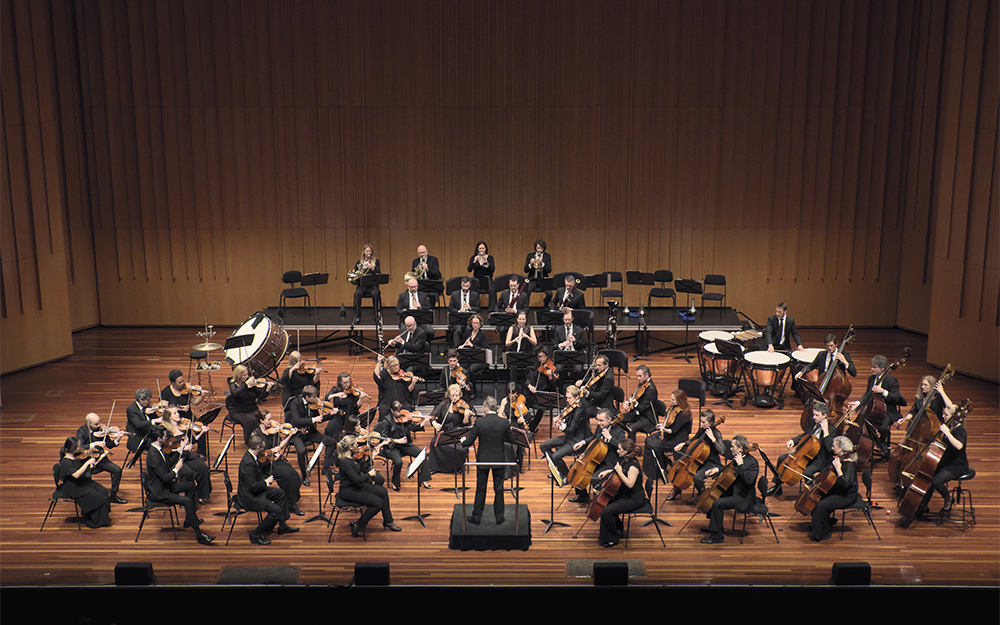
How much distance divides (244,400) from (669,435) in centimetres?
447

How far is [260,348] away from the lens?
12.0 m

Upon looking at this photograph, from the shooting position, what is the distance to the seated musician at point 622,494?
26.9 ft

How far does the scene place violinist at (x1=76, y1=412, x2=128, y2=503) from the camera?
29.0ft

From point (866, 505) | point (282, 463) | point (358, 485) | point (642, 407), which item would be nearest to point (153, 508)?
point (282, 463)

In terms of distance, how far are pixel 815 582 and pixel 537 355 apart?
170 inches

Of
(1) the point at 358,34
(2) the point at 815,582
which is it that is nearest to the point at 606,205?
(1) the point at 358,34

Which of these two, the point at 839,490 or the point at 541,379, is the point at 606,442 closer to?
the point at 839,490

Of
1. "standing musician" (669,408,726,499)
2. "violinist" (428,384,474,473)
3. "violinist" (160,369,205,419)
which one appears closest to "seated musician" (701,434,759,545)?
"standing musician" (669,408,726,499)

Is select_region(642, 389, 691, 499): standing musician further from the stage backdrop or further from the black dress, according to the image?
the stage backdrop

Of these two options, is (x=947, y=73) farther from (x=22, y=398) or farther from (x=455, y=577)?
(x=22, y=398)

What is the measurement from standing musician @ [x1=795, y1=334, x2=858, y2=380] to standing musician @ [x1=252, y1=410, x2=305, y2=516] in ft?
18.0

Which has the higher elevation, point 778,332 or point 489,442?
point 778,332

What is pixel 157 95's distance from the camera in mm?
15477

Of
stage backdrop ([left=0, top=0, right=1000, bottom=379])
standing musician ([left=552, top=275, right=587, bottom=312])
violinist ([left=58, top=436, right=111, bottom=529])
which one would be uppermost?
stage backdrop ([left=0, top=0, right=1000, bottom=379])
